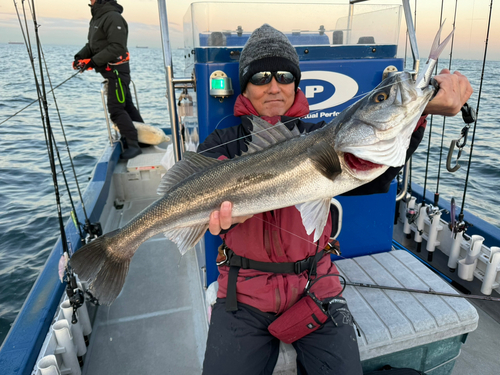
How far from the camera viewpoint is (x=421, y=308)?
2830mm

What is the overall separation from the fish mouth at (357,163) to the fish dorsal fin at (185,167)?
804 mm

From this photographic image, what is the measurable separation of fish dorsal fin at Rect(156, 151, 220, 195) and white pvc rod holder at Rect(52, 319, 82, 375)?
142cm

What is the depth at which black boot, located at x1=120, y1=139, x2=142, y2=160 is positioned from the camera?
737cm

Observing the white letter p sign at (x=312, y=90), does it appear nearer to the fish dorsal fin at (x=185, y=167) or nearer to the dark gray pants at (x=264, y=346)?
the fish dorsal fin at (x=185, y=167)

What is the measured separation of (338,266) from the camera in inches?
138

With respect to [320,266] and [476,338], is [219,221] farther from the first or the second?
[476,338]

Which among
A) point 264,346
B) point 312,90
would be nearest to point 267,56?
point 312,90

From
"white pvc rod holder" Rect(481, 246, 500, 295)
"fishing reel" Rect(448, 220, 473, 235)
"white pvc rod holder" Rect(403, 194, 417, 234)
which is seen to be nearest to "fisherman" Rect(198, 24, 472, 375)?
"white pvc rod holder" Rect(481, 246, 500, 295)

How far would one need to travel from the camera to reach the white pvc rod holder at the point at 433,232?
14.6ft

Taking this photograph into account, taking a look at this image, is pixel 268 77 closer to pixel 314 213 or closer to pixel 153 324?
pixel 314 213

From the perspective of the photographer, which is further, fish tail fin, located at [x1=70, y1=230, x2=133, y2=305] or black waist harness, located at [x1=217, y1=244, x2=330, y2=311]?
black waist harness, located at [x1=217, y1=244, x2=330, y2=311]

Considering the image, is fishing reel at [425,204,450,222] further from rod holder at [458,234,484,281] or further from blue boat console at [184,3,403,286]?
blue boat console at [184,3,403,286]

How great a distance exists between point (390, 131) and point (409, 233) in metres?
3.70

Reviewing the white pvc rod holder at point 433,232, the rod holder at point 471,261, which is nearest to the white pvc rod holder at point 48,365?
the rod holder at point 471,261
